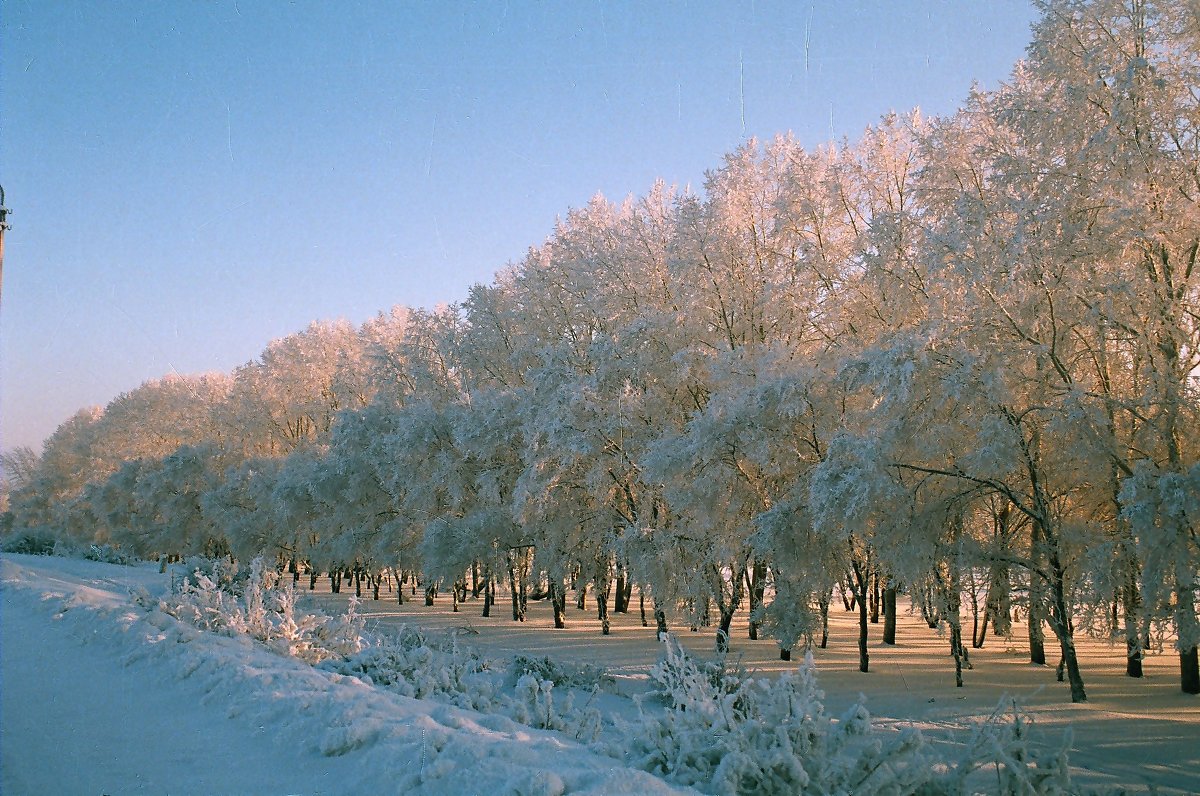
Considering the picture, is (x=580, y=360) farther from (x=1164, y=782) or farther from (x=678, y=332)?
(x=1164, y=782)

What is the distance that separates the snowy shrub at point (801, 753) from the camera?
5.28 metres

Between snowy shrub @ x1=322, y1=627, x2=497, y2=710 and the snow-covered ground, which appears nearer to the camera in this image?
the snow-covered ground

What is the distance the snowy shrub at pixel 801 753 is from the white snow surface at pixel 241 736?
447 millimetres

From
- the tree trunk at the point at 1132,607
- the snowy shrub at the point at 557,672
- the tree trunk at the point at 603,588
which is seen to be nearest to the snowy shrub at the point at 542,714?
the snowy shrub at the point at 557,672

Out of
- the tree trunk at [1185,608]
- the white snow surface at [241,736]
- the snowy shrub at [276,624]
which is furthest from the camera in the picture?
the snowy shrub at [276,624]

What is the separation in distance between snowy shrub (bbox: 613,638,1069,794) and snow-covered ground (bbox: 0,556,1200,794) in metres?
0.46

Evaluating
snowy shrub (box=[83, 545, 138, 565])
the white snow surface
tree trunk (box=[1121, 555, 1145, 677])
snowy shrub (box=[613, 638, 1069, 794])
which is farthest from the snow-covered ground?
snowy shrub (box=[83, 545, 138, 565])

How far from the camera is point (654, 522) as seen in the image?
815 inches

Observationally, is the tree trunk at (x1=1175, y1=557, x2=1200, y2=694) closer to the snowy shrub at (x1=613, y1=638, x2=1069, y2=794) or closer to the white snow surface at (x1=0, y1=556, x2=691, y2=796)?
the snowy shrub at (x1=613, y1=638, x2=1069, y2=794)

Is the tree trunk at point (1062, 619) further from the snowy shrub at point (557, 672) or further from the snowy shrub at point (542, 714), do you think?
the snowy shrub at point (542, 714)

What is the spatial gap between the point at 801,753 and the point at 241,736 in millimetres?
4684

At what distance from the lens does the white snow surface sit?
5211 mm

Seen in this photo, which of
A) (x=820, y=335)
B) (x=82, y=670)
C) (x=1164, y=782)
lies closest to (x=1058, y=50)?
(x=820, y=335)

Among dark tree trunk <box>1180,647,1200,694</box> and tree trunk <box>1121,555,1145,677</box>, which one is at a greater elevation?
tree trunk <box>1121,555,1145,677</box>
